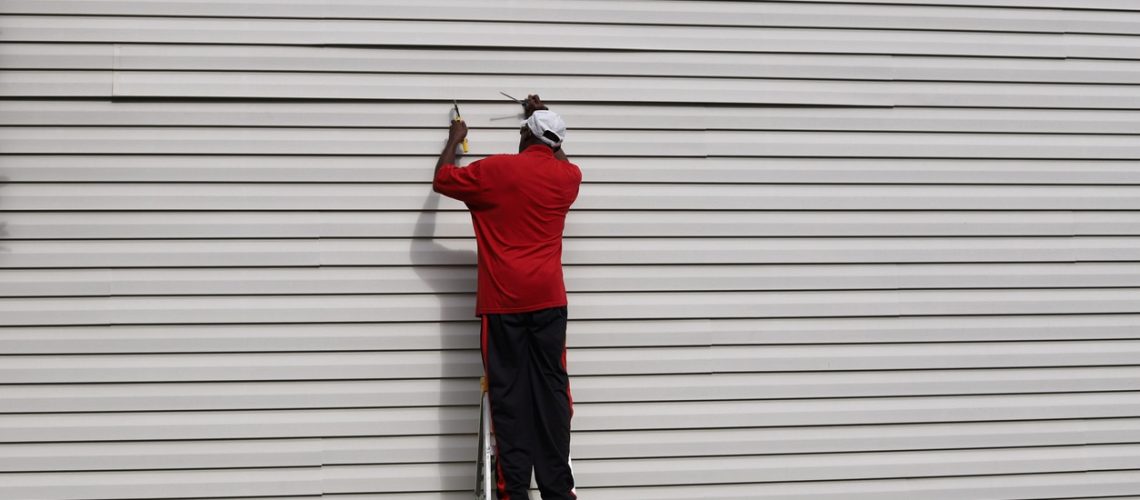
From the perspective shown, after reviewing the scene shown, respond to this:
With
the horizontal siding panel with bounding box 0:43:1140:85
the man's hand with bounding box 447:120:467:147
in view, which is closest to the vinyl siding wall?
the horizontal siding panel with bounding box 0:43:1140:85

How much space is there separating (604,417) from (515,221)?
1.02 metres

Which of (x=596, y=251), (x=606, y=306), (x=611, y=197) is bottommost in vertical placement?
(x=606, y=306)

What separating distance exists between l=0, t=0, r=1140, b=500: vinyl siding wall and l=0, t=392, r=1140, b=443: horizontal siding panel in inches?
0.5

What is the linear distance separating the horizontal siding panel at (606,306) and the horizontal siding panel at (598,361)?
6.1 inches

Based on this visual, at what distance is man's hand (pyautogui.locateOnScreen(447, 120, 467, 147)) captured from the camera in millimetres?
4562

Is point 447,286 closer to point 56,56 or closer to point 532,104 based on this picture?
point 532,104

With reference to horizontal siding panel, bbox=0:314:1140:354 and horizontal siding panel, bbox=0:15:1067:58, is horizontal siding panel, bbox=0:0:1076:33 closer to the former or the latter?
horizontal siding panel, bbox=0:15:1067:58

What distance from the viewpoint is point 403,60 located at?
4719 millimetres

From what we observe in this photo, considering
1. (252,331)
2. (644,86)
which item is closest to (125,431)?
(252,331)

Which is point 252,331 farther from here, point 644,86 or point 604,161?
point 644,86

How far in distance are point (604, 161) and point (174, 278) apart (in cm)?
189

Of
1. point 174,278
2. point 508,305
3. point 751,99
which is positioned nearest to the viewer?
point 508,305

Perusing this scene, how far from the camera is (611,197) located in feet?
15.8

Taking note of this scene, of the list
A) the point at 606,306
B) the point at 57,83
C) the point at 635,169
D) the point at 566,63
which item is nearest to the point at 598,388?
the point at 606,306
